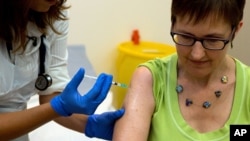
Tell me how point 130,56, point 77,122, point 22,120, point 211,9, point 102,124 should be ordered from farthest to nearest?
point 130,56
point 77,122
point 102,124
point 22,120
point 211,9

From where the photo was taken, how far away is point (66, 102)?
1.37 m

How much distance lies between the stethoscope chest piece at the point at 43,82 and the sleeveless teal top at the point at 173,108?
1.21 ft

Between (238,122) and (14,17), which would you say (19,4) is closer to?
(14,17)

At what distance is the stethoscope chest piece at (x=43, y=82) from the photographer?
60.3 inches

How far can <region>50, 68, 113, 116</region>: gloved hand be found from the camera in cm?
137

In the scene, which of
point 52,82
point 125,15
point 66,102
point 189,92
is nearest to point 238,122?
point 189,92

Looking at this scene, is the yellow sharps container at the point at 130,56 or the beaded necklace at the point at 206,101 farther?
the yellow sharps container at the point at 130,56

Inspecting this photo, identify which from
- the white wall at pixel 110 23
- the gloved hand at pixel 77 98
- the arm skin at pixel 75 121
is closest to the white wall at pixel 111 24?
the white wall at pixel 110 23

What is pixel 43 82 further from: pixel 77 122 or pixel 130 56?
pixel 130 56

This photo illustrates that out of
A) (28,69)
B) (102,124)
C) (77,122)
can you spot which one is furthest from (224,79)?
(28,69)

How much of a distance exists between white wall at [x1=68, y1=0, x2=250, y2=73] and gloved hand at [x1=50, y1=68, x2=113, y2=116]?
1.49m

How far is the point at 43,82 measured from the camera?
1.55 meters

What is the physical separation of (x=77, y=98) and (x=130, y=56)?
158 centimetres

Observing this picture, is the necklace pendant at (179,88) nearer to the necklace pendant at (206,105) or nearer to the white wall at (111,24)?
the necklace pendant at (206,105)
